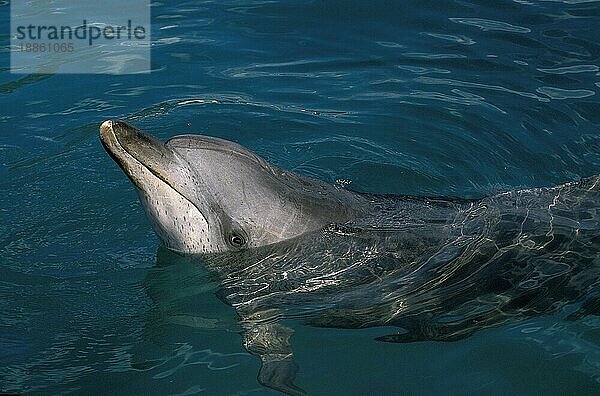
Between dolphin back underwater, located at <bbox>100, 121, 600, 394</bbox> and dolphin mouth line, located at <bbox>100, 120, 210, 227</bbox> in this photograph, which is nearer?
dolphin mouth line, located at <bbox>100, 120, 210, 227</bbox>

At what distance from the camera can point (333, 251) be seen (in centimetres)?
754

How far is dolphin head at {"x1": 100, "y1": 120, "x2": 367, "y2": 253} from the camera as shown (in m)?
7.22

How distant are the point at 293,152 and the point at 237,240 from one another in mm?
3369

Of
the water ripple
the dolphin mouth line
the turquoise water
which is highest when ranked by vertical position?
the water ripple

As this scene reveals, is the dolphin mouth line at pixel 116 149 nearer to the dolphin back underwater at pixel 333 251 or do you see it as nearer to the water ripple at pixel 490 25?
the dolphin back underwater at pixel 333 251

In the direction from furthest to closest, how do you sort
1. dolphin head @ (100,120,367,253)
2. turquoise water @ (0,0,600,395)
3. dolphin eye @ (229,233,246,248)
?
dolphin eye @ (229,233,246,248), dolphin head @ (100,120,367,253), turquoise water @ (0,0,600,395)

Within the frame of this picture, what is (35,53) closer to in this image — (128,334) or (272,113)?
(272,113)

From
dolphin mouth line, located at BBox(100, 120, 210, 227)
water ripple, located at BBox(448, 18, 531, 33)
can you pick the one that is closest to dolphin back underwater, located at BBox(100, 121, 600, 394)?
dolphin mouth line, located at BBox(100, 120, 210, 227)

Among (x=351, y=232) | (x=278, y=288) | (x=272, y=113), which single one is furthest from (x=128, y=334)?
(x=272, y=113)

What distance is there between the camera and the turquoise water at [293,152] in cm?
692

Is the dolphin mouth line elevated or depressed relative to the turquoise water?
elevated

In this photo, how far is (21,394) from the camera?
6.68 m

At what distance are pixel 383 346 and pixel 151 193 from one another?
2.18 m

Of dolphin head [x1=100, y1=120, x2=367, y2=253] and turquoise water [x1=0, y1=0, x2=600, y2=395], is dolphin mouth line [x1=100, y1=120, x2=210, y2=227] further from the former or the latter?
turquoise water [x1=0, y1=0, x2=600, y2=395]
